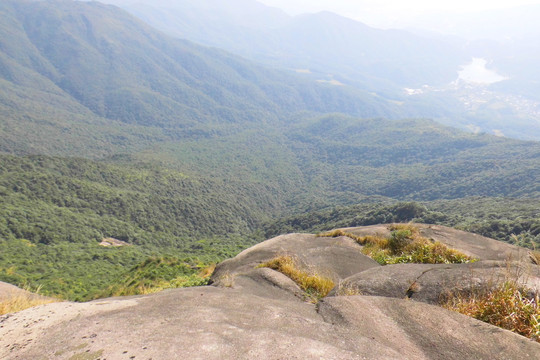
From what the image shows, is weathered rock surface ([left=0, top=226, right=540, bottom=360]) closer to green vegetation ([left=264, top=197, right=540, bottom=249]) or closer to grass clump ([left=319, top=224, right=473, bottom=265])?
green vegetation ([left=264, top=197, right=540, bottom=249])

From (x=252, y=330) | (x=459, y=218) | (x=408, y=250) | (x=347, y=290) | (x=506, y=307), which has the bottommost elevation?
(x=459, y=218)

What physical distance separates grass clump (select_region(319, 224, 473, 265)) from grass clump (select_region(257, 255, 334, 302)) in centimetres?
366

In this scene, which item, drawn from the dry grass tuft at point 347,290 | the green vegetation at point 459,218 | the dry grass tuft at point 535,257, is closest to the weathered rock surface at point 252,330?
the dry grass tuft at point 347,290

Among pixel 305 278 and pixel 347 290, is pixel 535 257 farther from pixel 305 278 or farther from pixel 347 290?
pixel 305 278

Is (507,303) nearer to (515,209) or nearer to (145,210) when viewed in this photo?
(515,209)

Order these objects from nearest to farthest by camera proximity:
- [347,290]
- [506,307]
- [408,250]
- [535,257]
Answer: [506,307]
[347,290]
[535,257]
[408,250]

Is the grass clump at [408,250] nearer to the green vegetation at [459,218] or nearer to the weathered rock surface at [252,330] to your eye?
the green vegetation at [459,218]

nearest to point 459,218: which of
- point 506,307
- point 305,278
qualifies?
point 305,278

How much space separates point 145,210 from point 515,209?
393ft

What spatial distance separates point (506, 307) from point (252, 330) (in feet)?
16.2

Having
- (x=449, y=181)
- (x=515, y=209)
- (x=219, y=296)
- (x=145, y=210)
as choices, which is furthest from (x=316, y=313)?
(x=449, y=181)

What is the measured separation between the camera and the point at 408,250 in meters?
13.2

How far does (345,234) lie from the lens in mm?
17688

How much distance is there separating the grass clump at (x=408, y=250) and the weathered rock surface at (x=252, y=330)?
3.11m
